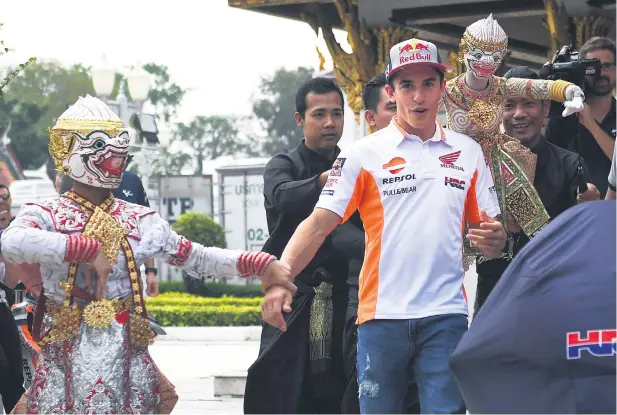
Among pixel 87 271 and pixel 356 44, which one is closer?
pixel 87 271

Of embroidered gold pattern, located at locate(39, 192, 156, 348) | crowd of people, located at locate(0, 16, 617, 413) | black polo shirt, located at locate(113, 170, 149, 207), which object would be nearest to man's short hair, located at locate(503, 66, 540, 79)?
crowd of people, located at locate(0, 16, 617, 413)

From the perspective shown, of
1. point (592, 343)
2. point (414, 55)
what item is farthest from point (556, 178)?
point (592, 343)

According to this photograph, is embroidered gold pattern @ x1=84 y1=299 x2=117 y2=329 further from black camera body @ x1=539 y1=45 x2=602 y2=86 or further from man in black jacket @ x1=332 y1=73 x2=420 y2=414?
black camera body @ x1=539 y1=45 x2=602 y2=86

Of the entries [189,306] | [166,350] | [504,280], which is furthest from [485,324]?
[189,306]

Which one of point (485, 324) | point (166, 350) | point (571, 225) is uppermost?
point (571, 225)

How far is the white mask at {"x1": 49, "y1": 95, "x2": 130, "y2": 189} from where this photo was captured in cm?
630

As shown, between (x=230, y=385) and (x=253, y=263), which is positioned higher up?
(x=253, y=263)

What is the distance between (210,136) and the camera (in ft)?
304

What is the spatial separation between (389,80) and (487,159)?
2.78 feet

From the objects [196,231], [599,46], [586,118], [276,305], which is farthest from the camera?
[196,231]

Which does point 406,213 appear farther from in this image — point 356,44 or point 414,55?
point 356,44

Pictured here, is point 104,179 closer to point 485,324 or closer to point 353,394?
point 353,394

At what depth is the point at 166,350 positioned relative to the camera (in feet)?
64.1

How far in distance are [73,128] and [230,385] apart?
6144 millimetres
